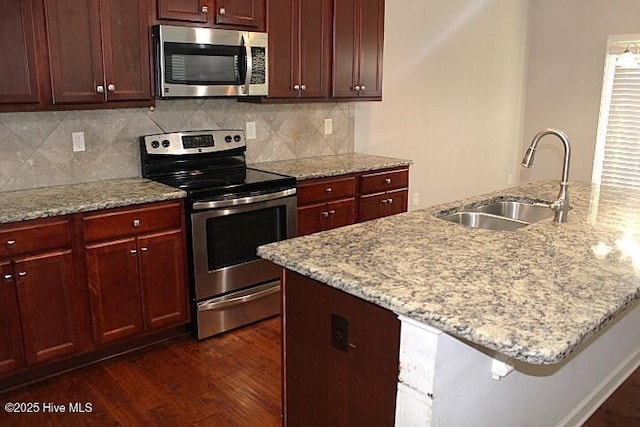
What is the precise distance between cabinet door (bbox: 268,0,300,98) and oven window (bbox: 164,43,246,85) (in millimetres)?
289

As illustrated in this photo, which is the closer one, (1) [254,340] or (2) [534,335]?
(2) [534,335]

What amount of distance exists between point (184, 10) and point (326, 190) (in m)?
1.44

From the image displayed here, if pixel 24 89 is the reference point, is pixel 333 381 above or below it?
below

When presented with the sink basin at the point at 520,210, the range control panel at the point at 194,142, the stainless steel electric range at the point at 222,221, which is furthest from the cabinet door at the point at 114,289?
the sink basin at the point at 520,210

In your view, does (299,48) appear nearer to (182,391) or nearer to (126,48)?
(126,48)

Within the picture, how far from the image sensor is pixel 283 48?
12.0 ft

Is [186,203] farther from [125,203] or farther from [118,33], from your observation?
[118,33]

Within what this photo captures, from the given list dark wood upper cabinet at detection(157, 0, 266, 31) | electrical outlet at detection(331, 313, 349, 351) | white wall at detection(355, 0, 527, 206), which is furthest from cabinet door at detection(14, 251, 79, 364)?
white wall at detection(355, 0, 527, 206)

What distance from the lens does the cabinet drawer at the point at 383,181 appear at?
4004 millimetres

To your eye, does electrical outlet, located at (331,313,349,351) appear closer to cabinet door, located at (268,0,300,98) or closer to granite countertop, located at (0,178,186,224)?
granite countertop, located at (0,178,186,224)

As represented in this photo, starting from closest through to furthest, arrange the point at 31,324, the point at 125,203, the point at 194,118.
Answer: the point at 31,324
the point at 125,203
the point at 194,118

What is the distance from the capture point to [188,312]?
3.20 m

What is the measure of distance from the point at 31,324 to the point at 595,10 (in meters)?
5.91

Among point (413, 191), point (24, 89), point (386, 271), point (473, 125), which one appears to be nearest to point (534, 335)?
point (386, 271)
